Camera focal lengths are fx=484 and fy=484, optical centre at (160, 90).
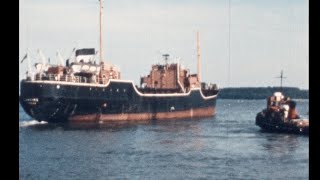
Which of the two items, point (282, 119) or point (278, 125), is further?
point (282, 119)

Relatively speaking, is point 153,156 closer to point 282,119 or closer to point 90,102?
A: point 282,119

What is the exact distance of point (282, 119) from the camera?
156ft

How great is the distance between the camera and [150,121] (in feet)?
209

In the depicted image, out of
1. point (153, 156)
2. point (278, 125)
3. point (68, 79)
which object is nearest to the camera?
point (153, 156)

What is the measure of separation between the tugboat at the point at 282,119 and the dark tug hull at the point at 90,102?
16258mm

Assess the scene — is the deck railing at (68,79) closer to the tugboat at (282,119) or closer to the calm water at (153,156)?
the calm water at (153,156)

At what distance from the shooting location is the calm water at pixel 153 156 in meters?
23.4

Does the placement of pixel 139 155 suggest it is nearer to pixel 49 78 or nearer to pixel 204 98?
pixel 49 78

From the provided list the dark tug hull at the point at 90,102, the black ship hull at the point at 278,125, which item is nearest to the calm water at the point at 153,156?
the black ship hull at the point at 278,125

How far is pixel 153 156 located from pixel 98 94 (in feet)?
84.5

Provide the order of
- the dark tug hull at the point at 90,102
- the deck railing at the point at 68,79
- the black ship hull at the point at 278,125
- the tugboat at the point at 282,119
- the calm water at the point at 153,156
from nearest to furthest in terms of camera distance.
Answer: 1. the calm water at the point at 153,156
2. the black ship hull at the point at 278,125
3. the tugboat at the point at 282,119
4. the dark tug hull at the point at 90,102
5. the deck railing at the point at 68,79

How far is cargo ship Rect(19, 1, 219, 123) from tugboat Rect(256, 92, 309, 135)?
16454 mm

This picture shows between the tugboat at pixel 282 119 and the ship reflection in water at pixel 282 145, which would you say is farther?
the tugboat at pixel 282 119

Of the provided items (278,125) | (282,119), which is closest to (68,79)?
(278,125)
